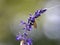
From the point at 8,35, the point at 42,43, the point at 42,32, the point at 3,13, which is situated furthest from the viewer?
the point at 3,13

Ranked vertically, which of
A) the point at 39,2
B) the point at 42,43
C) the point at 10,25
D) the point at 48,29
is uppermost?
the point at 39,2

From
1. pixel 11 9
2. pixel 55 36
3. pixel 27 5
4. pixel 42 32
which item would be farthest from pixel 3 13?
pixel 55 36

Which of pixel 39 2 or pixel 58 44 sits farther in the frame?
pixel 39 2

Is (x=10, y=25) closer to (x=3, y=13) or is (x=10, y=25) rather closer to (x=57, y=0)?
(x=3, y=13)

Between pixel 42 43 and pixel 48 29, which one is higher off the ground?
pixel 48 29

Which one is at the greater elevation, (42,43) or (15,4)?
(15,4)

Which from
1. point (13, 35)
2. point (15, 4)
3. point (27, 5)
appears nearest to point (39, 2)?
point (27, 5)

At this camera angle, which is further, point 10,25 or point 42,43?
point 10,25

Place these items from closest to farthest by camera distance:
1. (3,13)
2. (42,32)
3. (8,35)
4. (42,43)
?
(42,43) < (42,32) < (8,35) < (3,13)

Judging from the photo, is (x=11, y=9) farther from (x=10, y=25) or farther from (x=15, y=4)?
(x=10, y=25)
